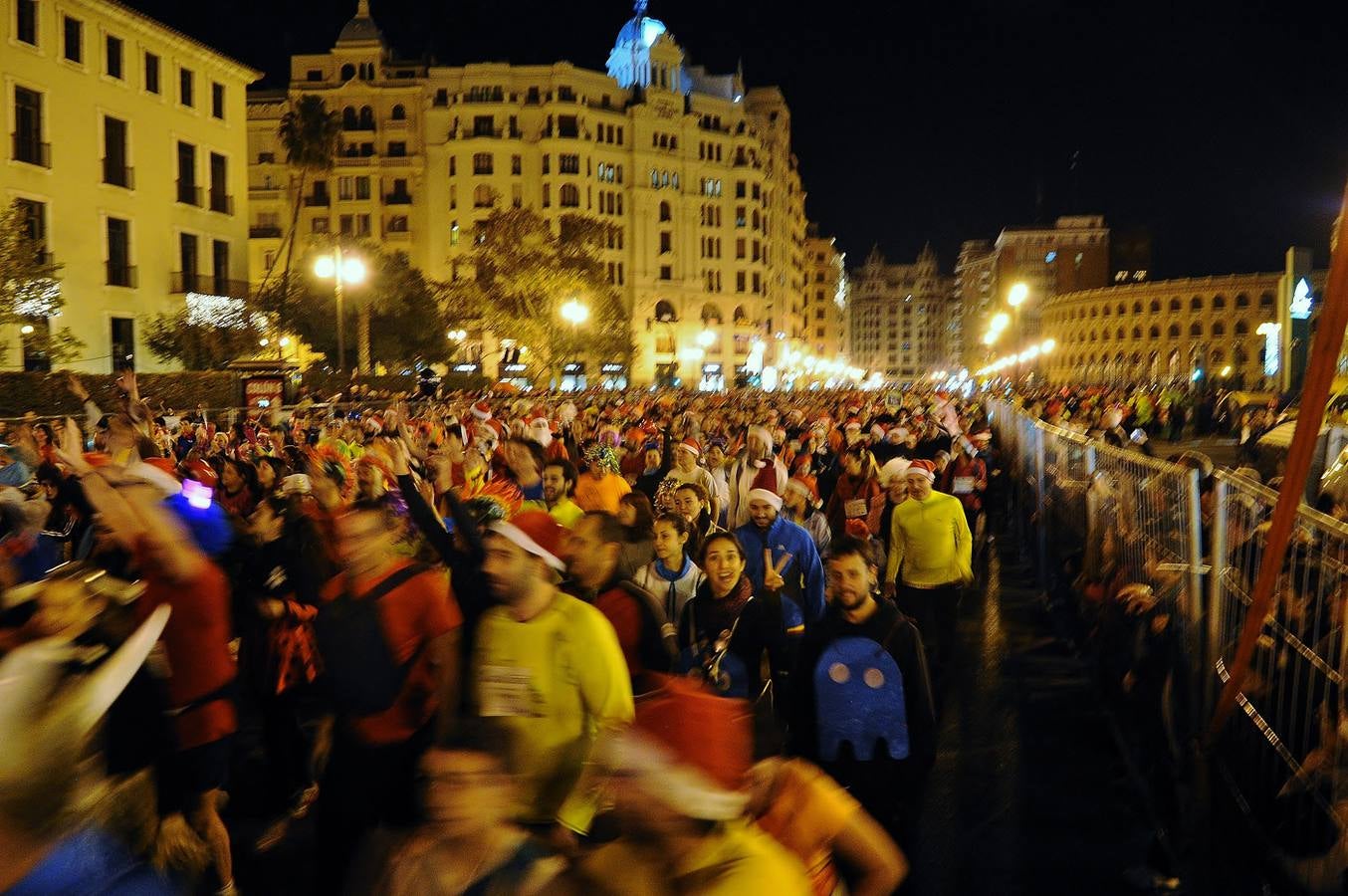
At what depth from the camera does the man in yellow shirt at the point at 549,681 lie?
3727mm

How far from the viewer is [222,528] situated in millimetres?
6000

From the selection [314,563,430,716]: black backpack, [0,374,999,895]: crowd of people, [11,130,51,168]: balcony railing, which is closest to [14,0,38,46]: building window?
[11,130,51,168]: balcony railing

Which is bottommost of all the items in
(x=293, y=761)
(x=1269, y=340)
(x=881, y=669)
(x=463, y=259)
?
(x=293, y=761)

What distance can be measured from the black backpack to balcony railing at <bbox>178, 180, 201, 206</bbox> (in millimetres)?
39361

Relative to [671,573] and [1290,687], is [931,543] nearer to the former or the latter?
[671,573]

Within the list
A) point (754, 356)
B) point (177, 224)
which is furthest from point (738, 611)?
point (754, 356)

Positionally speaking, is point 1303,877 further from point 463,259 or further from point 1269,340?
point 463,259

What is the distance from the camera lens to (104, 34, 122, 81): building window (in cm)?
3631

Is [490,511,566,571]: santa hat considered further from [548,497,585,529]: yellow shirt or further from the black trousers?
the black trousers

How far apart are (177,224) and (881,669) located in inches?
1565

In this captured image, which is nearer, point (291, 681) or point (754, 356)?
point (291, 681)

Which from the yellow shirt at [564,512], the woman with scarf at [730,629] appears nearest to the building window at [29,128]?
the yellow shirt at [564,512]

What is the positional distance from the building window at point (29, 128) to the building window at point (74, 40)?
79.6 inches

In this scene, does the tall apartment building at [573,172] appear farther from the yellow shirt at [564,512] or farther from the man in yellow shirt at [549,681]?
the man in yellow shirt at [549,681]
